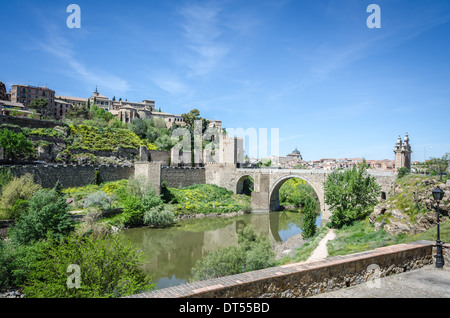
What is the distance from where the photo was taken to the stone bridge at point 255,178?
92.5ft

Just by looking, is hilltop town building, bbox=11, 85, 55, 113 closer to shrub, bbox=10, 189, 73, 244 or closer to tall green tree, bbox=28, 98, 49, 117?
tall green tree, bbox=28, 98, 49, 117

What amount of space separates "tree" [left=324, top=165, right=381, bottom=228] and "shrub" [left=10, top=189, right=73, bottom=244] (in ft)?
55.3

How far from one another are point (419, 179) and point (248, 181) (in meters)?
28.6

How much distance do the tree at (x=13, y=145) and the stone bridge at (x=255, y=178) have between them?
1093 centimetres

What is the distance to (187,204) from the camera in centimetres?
3077

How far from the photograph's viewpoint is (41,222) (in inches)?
585

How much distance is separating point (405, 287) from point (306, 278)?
197cm

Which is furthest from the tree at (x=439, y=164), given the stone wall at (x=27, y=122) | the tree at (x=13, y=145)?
the stone wall at (x=27, y=122)

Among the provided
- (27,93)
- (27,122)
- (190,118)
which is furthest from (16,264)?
(27,93)

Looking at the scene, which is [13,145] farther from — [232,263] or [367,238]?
[367,238]

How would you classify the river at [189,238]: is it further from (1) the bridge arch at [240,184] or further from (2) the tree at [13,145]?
(2) the tree at [13,145]

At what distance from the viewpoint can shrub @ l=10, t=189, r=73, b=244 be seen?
573 inches

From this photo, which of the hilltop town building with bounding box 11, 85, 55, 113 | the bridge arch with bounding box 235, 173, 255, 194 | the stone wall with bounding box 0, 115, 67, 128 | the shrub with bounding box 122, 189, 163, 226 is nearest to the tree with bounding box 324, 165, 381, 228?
the shrub with bounding box 122, 189, 163, 226
